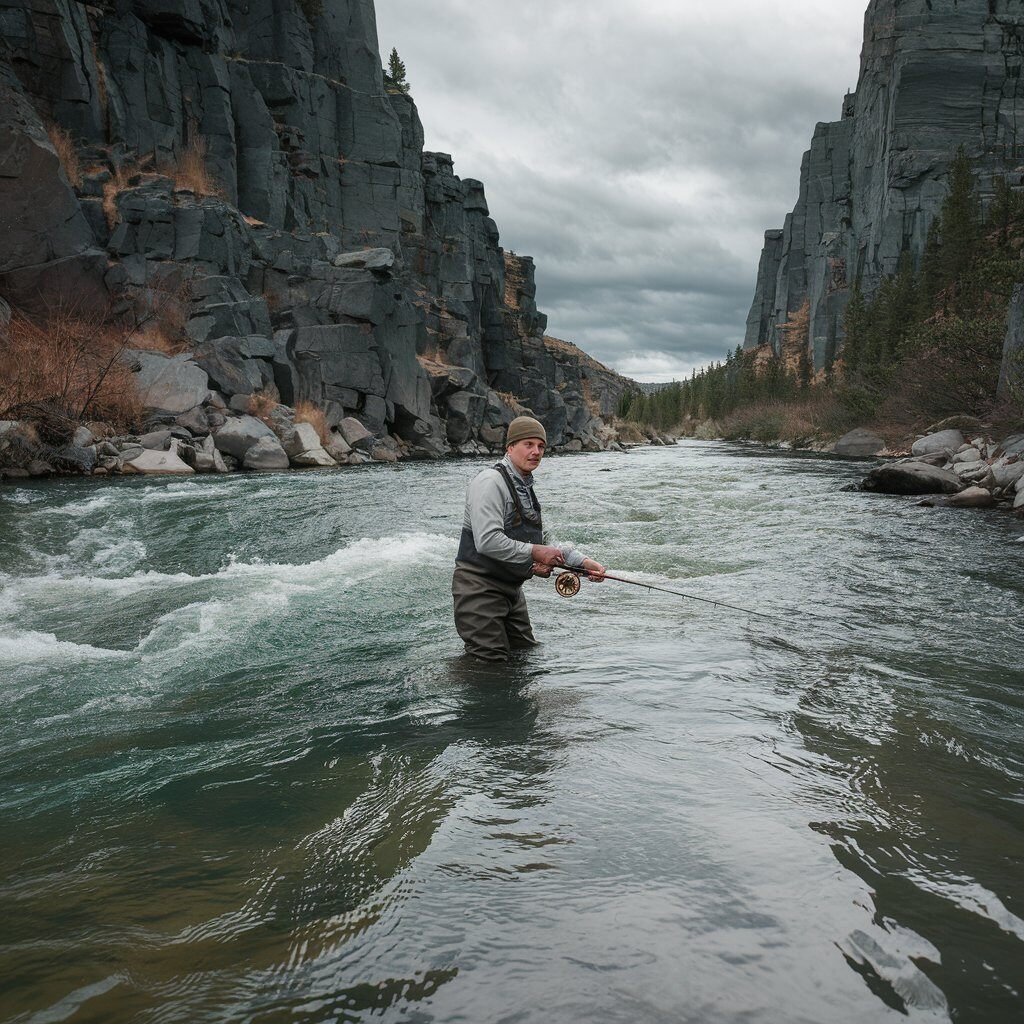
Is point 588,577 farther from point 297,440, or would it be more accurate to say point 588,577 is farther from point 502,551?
point 297,440

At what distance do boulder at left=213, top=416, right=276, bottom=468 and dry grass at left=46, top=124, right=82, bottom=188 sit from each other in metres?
13.0

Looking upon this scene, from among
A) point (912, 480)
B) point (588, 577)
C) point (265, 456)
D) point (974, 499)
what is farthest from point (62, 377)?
point (974, 499)

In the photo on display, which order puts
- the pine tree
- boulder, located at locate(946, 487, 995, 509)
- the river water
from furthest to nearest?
the pine tree < boulder, located at locate(946, 487, 995, 509) < the river water

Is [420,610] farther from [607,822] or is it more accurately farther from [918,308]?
[918,308]

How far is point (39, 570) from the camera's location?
9.54 meters

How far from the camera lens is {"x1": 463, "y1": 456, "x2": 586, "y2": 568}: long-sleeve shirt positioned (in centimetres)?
534

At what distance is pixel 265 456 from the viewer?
2388cm

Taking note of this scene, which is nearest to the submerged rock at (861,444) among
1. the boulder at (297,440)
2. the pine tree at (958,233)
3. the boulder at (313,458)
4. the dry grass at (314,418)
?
the pine tree at (958,233)

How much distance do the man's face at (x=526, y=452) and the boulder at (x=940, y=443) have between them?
894 inches

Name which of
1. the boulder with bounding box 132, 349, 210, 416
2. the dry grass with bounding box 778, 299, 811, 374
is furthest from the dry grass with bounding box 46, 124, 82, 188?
the dry grass with bounding box 778, 299, 811, 374

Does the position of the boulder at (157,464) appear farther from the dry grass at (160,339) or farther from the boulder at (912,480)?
the boulder at (912,480)

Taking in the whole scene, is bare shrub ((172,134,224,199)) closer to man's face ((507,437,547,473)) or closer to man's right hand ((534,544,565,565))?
man's face ((507,437,547,473))

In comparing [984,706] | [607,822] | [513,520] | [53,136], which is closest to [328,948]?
[607,822]

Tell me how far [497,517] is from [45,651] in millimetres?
3858
